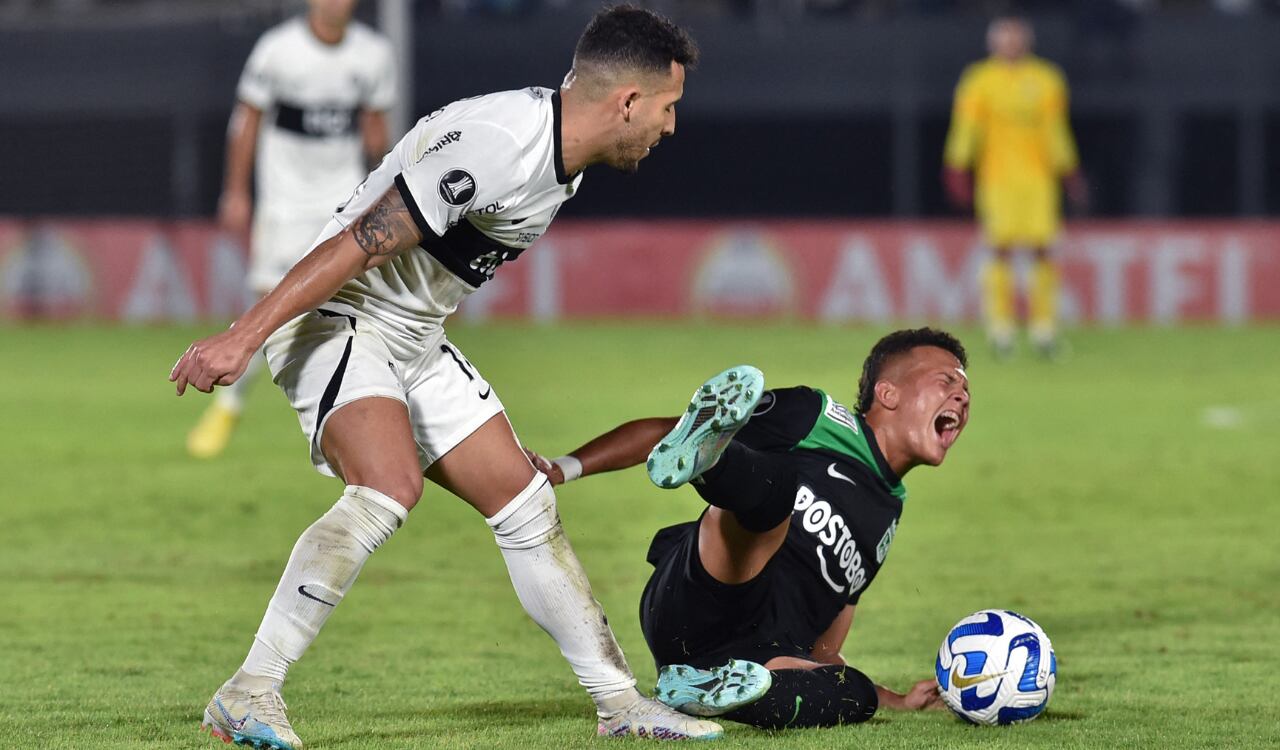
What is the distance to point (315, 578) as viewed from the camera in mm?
4043

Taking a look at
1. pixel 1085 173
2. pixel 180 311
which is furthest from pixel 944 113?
pixel 180 311

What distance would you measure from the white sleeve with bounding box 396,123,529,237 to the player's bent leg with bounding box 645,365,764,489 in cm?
65

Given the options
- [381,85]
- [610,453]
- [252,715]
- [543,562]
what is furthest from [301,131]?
[252,715]

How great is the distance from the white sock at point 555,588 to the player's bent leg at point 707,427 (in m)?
0.53

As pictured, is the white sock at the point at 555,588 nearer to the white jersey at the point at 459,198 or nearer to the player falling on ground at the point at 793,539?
the player falling on ground at the point at 793,539

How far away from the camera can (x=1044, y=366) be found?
15.4 metres

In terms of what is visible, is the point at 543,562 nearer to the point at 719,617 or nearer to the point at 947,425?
the point at 719,617

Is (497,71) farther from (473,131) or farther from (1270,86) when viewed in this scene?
(473,131)

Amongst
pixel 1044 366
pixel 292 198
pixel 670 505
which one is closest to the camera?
pixel 670 505

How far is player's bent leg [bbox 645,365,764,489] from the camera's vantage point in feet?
12.6

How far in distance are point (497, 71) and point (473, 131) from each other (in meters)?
17.3

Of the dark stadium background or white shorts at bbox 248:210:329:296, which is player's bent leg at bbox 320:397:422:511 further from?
the dark stadium background

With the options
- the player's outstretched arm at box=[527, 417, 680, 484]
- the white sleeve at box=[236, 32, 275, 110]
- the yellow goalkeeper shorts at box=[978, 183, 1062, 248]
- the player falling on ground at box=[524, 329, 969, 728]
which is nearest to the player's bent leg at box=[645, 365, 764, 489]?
the player falling on ground at box=[524, 329, 969, 728]

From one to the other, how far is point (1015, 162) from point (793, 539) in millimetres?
12797
